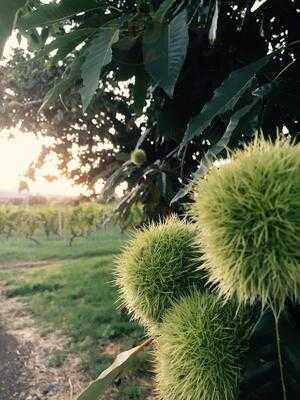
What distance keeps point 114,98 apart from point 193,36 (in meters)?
3.33

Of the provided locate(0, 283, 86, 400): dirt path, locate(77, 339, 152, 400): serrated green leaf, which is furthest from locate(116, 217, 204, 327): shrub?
locate(0, 283, 86, 400): dirt path

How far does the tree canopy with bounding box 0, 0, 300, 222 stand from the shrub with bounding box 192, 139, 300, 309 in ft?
0.87

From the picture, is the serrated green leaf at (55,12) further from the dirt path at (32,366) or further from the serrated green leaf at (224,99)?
the dirt path at (32,366)

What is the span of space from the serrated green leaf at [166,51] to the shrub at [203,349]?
0.46 metres

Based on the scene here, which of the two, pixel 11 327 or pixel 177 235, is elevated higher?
pixel 177 235

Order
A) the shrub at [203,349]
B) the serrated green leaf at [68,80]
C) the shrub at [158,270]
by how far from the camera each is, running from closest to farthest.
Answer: the shrub at [203,349] → the shrub at [158,270] → the serrated green leaf at [68,80]

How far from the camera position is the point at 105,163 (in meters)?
5.24

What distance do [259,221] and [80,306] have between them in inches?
280

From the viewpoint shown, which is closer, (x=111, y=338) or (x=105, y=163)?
(x=105, y=163)

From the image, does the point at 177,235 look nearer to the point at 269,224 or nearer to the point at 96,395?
the point at 96,395

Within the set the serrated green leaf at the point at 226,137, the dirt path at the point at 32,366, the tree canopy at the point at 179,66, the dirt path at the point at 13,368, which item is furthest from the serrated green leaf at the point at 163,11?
the dirt path at the point at 13,368

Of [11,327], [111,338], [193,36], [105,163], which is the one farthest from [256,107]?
[11,327]

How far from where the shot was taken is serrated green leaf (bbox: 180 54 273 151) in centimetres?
132

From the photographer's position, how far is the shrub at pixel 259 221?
90 centimetres
